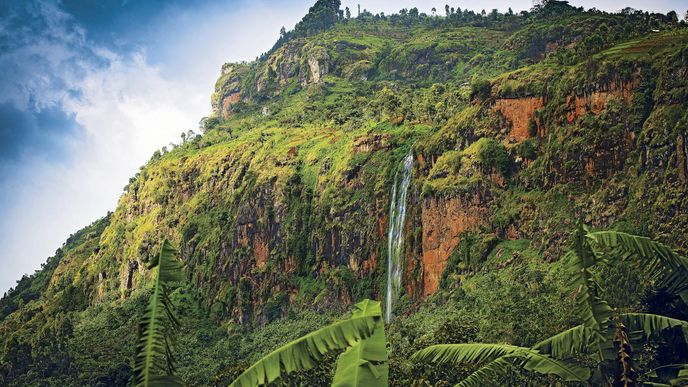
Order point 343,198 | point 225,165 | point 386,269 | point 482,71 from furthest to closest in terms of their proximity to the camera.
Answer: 1. point 482,71
2. point 225,165
3. point 343,198
4. point 386,269

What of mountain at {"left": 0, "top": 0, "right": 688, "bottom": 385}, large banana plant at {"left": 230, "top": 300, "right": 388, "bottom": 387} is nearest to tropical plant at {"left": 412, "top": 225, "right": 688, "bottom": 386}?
large banana plant at {"left": 230, "top": 300, "right": 388, "bottom": 387}

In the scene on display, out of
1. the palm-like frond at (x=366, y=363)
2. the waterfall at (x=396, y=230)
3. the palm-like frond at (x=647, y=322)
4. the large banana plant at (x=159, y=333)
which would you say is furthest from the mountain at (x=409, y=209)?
the large banana plant at (x=159, y=333)

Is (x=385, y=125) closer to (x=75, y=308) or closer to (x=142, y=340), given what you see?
(x=75, y=308)

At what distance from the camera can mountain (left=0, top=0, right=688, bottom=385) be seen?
43.0m

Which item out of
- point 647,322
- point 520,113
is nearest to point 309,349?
point 647,322

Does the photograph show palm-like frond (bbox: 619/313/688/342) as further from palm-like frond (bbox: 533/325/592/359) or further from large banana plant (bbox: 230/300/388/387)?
large banana plant (bbox: 230/300/388/387)

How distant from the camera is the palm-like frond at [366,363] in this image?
7469 mm

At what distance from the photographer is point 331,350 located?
739cm

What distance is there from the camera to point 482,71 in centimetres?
10581

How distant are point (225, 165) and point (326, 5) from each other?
8499cm

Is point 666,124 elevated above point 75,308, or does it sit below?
above

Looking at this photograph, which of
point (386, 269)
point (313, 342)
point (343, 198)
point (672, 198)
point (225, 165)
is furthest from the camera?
point (225, 165)

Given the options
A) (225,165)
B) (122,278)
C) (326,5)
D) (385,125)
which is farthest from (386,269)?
(326,5)

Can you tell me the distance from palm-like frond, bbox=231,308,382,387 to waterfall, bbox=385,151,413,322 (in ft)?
175
